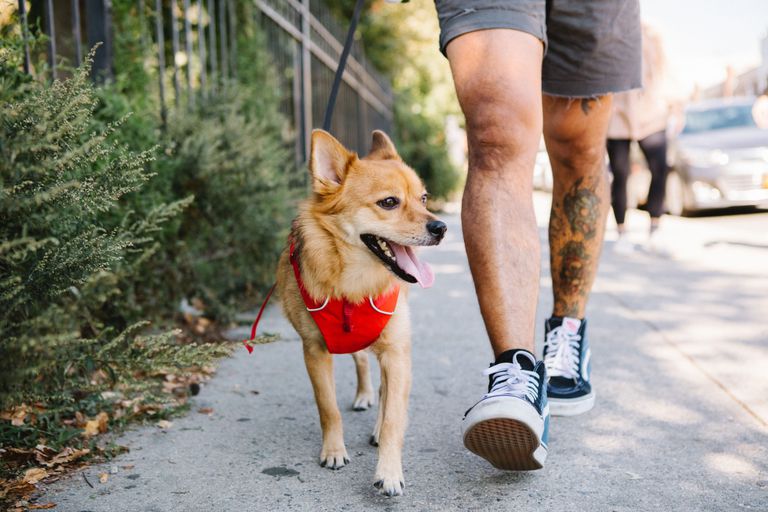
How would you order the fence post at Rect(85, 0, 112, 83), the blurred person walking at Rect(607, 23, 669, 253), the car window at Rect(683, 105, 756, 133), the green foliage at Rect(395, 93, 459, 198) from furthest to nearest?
the green foliage at Rect(395, 93, 459, 198) < the car window at Rect(683, 105, 756, 133) < the blurred person walking at Rect(607, 23, 669, 253) < the fence post at Rect(85, 0, 112, 83)

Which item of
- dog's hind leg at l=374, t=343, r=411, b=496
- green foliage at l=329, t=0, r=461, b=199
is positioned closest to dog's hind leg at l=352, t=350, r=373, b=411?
dog's hind leg at l=374, t=343, r=411, b=496

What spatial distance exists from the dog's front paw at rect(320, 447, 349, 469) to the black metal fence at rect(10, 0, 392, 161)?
186 centimetres

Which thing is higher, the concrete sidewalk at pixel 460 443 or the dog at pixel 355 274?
the dog at pixel 355 274

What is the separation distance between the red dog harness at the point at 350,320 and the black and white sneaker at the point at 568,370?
A: 78 cm

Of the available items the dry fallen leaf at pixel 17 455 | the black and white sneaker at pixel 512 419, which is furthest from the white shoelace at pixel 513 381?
the dry fallen leaf at pixel 17 455

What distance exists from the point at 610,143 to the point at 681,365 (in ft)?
12.4

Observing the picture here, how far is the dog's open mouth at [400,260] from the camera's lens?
243 centimetres

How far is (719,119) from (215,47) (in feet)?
30.8

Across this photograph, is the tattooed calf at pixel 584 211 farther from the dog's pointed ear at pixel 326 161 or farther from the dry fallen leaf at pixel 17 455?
the dry fallen leaf at pixel 17 455

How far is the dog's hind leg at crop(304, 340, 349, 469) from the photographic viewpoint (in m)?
2.32

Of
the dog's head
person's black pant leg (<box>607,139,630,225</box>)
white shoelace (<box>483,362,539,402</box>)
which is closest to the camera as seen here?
white shoelace (<box>483,362,539,402</box>)

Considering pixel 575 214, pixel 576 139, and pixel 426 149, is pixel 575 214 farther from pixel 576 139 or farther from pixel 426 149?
pixel 426 149

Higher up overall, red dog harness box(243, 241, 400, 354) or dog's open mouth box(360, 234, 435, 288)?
dog's open mouth box(360, 234, 435, 288)

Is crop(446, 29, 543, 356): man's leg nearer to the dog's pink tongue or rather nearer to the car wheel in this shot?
the dog's pink tongue
